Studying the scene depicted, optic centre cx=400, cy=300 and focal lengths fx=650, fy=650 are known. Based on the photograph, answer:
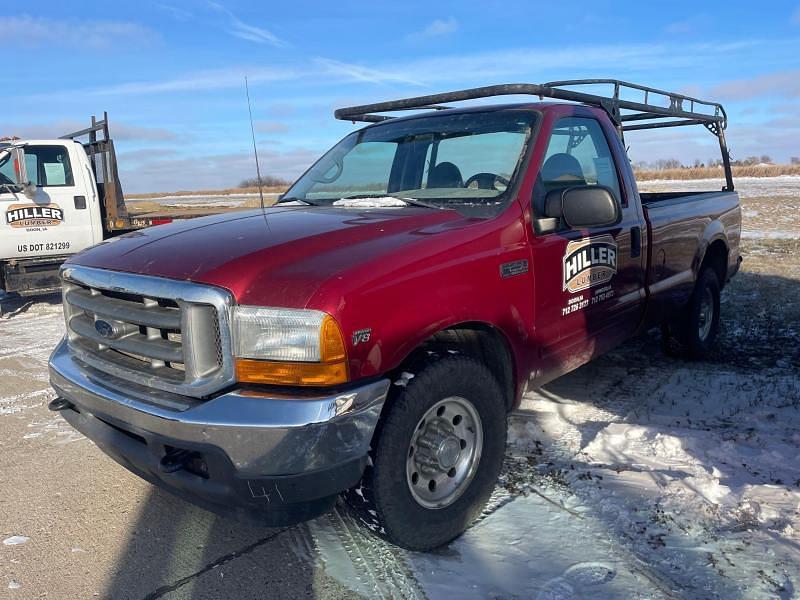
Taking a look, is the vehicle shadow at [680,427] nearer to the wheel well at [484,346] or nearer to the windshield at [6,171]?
the wheel well at [484,346]

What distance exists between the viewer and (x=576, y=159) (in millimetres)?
3861

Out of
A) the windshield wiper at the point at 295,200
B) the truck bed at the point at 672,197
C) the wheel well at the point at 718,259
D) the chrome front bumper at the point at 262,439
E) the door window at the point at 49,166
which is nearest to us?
the chrome front bumper at the point at 262,439

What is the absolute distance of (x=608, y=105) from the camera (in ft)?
15.2

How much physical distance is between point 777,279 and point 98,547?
349 inches

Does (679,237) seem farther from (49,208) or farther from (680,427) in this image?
(49,208)

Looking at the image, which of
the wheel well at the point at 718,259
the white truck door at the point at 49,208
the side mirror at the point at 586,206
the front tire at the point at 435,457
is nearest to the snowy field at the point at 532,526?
the front tire at the point at 435,457

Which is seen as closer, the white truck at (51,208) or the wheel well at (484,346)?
the wheel well at (484,346)

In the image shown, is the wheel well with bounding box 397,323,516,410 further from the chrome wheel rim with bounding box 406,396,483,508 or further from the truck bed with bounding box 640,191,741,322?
the truck bed with bounding box 640,191,741,322

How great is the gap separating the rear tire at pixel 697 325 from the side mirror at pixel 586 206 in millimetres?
2480

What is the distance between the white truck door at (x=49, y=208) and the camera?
8125 millimetres

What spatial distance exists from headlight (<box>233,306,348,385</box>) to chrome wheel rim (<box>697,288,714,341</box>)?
14.0ft

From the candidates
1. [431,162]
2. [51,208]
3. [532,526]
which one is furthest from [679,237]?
[51,208]

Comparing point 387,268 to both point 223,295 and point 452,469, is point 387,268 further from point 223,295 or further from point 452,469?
point 452,469

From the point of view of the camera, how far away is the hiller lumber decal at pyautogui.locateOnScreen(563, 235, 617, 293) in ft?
11.5
